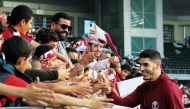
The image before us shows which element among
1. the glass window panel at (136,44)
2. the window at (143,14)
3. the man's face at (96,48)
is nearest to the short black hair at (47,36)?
the man's face at (96,48)

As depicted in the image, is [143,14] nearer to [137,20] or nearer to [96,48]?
[137,20]

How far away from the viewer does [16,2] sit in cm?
2745

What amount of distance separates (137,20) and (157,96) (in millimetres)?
24605

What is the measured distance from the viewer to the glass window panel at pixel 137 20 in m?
28.5

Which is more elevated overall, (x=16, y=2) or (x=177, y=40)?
(x=16, y=2)

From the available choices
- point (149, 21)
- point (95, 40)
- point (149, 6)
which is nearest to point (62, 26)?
point (95, 40)

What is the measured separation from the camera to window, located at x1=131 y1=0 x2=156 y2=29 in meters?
28.6

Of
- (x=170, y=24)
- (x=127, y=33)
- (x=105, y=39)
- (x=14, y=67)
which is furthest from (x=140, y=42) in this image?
(x=14, y=67)

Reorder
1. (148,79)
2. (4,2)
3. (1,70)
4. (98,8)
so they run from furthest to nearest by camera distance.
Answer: (98,8) → (4,2) → (148,79) → (1,70)

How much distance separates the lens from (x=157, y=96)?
14.4ft

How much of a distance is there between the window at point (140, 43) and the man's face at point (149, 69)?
22.8m

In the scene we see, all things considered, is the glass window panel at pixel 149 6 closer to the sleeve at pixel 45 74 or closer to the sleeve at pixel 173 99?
the sleeve at pixel 173 99

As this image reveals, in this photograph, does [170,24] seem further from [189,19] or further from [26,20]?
[26,20]

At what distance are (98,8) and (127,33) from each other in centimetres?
295
